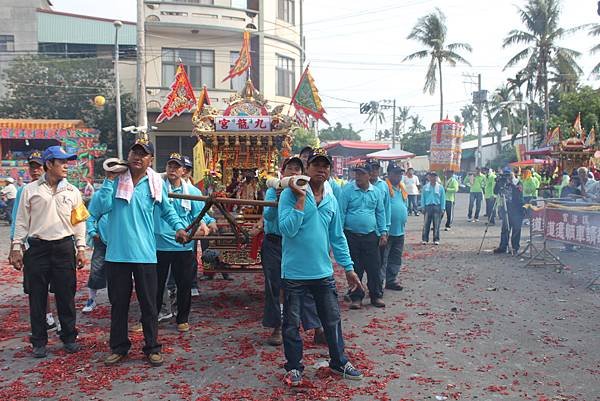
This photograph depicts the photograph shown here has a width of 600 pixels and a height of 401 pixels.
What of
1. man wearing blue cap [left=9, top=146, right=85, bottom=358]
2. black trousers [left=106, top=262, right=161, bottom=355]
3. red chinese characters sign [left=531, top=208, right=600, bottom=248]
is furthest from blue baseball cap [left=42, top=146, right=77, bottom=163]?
red chinese characters sign [left=531, top=208, right=600, bottom=248]

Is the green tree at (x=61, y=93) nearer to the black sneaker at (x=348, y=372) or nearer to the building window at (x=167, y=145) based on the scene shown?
the building window at (x=167, y=145)

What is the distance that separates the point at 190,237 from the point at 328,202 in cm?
140

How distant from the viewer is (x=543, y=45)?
35.5m

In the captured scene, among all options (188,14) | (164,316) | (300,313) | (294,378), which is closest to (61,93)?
(188,14)

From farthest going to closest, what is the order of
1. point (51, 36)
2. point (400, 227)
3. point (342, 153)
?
point (51, 36) < point (342, 153) < point (400, 227)

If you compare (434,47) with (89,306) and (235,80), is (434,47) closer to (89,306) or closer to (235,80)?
(235,80)

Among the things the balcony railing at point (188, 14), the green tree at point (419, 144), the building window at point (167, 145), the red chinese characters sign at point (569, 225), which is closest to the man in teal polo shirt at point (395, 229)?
the red chinese characters sign at point (569, 225)

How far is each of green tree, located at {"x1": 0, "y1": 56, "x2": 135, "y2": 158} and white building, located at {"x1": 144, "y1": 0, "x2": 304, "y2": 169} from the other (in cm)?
457

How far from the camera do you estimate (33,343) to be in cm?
559

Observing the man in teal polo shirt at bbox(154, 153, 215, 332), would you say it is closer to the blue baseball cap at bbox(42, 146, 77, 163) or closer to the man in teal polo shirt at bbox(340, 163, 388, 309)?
the blue baseball cap at bbox(42, 146, 77, 163)

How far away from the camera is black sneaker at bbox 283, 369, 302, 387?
465 centimetres

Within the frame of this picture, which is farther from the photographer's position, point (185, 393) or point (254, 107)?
point (254, 107)

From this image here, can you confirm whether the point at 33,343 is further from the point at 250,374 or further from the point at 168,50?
the point at 168,50

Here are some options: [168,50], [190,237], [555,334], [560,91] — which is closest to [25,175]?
[168,50]
